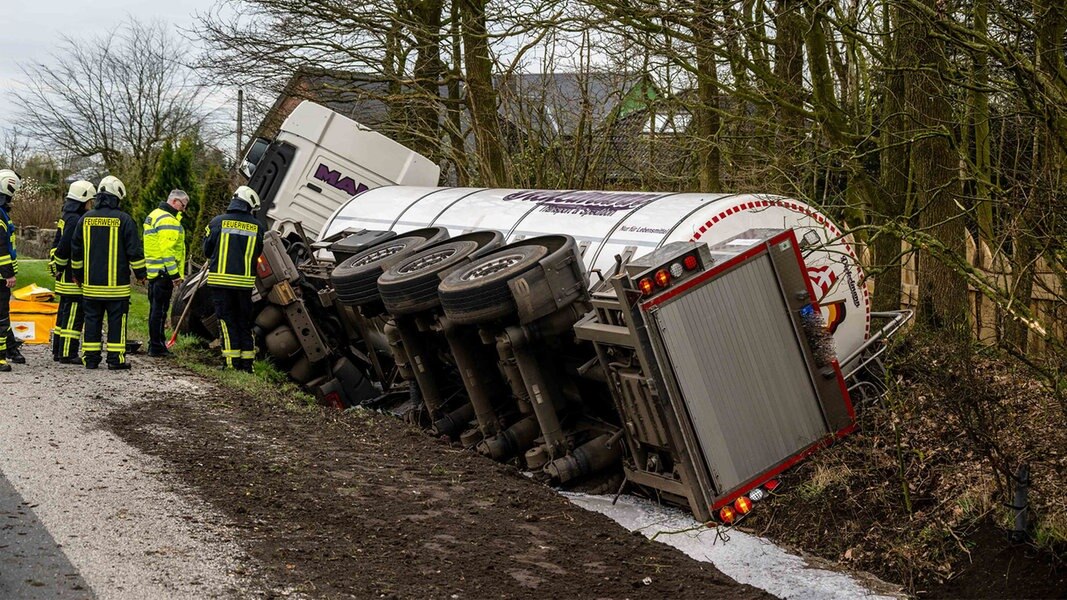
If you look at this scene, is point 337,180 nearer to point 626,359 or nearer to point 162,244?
point 162,244

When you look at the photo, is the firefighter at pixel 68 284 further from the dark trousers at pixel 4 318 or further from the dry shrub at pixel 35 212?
the dry shrub at pixel 35 212

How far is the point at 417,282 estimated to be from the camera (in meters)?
9.05

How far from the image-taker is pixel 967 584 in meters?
5.88

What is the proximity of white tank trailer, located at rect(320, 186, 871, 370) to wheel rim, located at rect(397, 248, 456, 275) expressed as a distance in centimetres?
78

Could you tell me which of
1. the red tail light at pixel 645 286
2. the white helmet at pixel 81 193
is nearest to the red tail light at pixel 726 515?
the red tail light at pixel 645 286

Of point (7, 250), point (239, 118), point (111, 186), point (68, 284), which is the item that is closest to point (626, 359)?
point (111, 186)

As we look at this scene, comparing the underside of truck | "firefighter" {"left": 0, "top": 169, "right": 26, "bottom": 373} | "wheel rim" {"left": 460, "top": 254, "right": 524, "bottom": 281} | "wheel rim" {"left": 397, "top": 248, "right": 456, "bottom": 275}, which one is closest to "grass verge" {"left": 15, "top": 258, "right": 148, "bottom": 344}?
"firefighter" {"left": 0, "top": 169, "right": 26, "bottom": 373}

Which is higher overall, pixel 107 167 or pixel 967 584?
pixel 107 167

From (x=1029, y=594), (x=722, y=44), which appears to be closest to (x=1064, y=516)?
(x=1029, y=594)

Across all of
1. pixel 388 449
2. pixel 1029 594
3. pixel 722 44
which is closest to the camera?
pixel 1029 594

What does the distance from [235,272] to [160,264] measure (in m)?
1.43

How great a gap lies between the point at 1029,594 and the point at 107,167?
37156 millimetres

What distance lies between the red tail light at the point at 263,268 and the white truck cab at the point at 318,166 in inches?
121

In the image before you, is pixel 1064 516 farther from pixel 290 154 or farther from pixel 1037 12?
pixel 290 154
